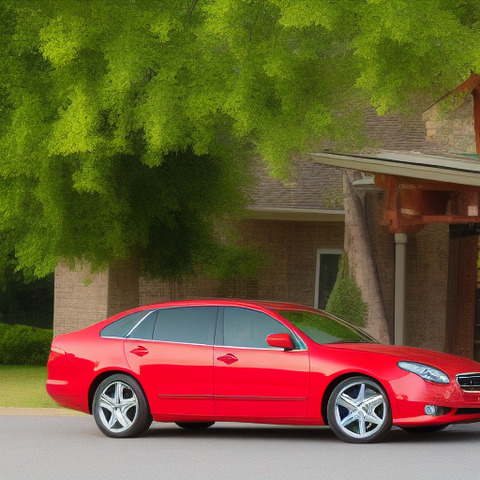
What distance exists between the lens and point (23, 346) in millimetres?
27531

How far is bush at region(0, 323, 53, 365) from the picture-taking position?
27484 millimetres

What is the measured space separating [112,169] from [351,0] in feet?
17.0

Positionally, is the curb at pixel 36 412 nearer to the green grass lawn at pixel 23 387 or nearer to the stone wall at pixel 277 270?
the green grass lawn at pixel 23 387

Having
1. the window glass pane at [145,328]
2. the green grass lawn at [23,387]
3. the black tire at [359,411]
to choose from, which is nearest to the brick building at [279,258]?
the green grass lawn at [23,387]

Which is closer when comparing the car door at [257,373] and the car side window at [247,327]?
the car door at [257,373]

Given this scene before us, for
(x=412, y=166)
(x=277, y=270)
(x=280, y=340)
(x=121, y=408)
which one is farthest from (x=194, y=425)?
(x=277, y=270)

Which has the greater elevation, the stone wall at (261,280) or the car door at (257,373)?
the stone wall at (261,280)

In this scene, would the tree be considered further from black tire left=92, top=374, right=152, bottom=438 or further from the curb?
black tire left=92, top=374, right=152, bottom=438

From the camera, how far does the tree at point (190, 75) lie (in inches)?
558

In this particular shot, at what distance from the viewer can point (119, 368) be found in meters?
12.5

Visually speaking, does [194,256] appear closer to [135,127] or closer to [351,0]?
[135,127]

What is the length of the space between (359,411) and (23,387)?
1014 centimetres

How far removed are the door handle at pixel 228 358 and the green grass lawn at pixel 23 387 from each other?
17.5ft

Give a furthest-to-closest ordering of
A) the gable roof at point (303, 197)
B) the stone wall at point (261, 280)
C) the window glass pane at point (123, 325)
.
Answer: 1. the stone wall at point (261, 280)
2. the gable roof at point (303, 197)
3. the window glass pane at point (123, 325)
